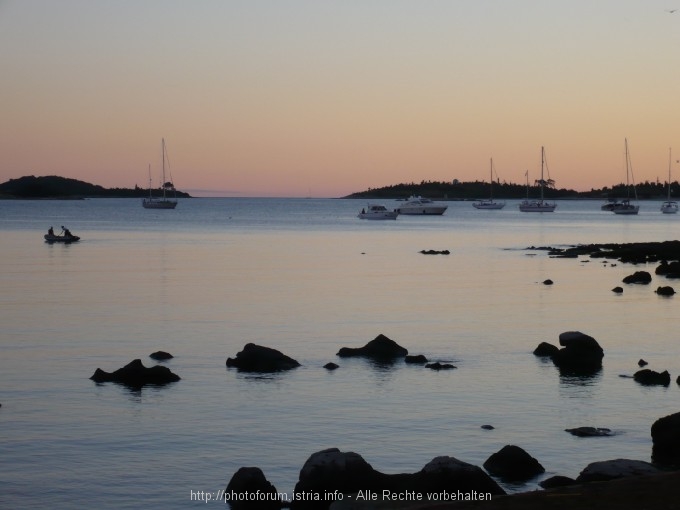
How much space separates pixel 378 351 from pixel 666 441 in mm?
12778

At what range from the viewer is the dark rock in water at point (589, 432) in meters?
22.6

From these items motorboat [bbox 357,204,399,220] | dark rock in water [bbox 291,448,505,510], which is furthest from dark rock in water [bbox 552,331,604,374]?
motorboat [bbox 357,204,399,220]

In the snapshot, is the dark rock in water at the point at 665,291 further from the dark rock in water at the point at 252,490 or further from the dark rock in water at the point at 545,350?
the dark rock in water at the point at 252,490

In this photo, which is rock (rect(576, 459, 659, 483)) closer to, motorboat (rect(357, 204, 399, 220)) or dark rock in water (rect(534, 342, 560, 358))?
dark rock in water (rect(534, 342, 560, 358))

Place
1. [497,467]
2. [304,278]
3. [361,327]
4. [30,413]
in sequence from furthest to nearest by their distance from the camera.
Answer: [304,278] → [361,327] → [30,413] → [497,467]

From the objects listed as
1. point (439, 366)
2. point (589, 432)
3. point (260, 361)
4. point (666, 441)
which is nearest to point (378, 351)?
point (439, 366)

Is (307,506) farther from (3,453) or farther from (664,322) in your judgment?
(664,322)

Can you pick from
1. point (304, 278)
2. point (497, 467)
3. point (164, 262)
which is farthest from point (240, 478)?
point (164, 262)

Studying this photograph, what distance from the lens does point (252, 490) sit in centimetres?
1753

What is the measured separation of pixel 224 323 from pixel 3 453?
2042 centimetres

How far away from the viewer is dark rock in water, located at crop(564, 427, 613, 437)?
22.6m

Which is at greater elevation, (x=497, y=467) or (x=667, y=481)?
(x=667, y=481)

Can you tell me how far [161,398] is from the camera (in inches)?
1032

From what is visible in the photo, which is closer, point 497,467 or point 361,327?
point 497,467
